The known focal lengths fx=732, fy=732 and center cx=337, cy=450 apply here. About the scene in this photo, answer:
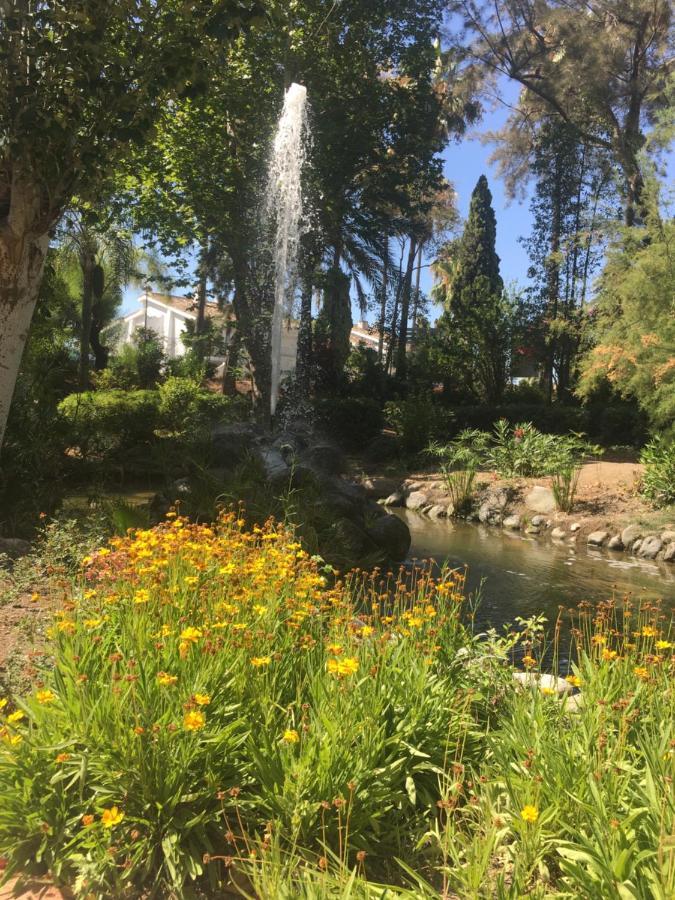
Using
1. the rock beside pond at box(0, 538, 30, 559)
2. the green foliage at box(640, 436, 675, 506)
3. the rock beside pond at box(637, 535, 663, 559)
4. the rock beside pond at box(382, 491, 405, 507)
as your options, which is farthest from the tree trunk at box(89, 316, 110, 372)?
the rock beside pond at box(0, 538, 30, 559)

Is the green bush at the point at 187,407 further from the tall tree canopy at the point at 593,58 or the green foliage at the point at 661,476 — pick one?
the tall tree canopy at the point at 593,58

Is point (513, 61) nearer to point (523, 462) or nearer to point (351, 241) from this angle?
point (351, 241)

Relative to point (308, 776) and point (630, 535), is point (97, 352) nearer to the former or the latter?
point (630, 535)

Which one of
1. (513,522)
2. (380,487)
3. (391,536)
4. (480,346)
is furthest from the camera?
(480,346)

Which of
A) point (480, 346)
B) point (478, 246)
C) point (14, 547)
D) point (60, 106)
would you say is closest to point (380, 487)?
point (480, 346)

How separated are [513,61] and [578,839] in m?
25.5

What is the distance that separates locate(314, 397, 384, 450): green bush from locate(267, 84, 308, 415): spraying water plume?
Result: 1859mm

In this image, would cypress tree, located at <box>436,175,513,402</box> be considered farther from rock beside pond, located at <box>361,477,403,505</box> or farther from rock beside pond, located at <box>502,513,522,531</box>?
rock beside pond, located at <box>502,513,522,531</box>

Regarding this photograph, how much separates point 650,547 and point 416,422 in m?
8.90

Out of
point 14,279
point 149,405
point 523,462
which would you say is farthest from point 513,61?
point 14,279

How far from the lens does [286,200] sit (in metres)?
18.6

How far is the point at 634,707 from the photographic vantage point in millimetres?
2623

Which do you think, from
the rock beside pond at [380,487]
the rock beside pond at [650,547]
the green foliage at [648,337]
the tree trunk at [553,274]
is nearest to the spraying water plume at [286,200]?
the rock beside pond at [380,487]

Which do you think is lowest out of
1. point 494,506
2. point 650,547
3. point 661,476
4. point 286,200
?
point 650,547
